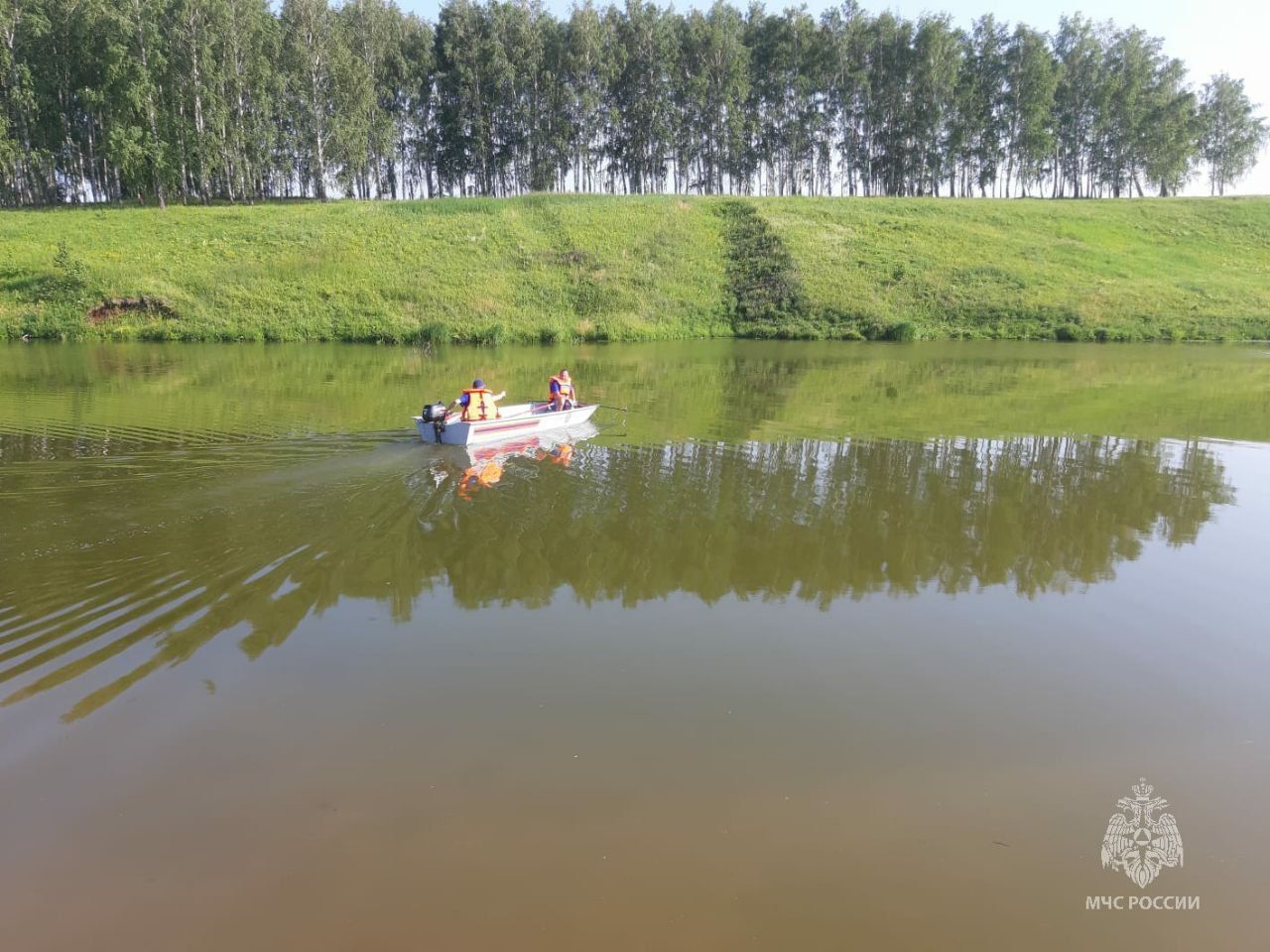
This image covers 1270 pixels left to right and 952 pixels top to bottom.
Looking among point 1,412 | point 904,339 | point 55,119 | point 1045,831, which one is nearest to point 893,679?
point 1045,831

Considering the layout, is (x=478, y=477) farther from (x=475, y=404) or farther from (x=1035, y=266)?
(x=1035, y=266)

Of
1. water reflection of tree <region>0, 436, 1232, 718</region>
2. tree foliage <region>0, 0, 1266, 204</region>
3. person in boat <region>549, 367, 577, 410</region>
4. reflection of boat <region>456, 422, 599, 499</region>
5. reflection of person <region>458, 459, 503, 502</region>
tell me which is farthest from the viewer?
tree foliage <region>0, 0, 1266, 204</region>

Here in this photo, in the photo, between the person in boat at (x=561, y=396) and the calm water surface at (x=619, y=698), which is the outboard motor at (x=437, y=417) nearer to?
the calm water surface at (x=619, y=698)

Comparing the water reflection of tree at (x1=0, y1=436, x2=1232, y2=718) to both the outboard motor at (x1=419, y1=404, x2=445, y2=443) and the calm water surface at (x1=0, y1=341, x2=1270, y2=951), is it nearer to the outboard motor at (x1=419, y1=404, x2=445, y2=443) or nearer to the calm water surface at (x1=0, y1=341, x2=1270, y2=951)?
the calm water surface at (x1=0, y1=341, x2=1270, y2=951)

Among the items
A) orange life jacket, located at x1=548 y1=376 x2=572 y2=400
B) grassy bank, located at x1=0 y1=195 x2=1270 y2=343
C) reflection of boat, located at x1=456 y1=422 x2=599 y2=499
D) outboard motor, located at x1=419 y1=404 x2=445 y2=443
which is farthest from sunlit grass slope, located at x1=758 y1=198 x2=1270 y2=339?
outboard motor, located at x1=419 y1=404 x2=445 y2=443

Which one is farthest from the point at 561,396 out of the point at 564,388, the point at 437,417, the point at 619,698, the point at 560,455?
the point at 619,698

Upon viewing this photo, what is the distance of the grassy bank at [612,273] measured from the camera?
3675 centimetres

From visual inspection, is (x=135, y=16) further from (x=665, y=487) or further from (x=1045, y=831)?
(x=1045, y=831)

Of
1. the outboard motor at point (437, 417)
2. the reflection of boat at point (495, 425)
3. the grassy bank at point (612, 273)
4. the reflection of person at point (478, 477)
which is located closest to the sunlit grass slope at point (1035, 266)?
the grassy bank at point (612, 273)

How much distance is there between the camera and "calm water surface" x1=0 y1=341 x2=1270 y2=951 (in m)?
4.05

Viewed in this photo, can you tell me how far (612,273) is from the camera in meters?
43.0

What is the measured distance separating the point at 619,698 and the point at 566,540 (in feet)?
12.4

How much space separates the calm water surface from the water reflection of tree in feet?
0.20

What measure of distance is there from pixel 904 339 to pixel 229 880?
38.0 m
